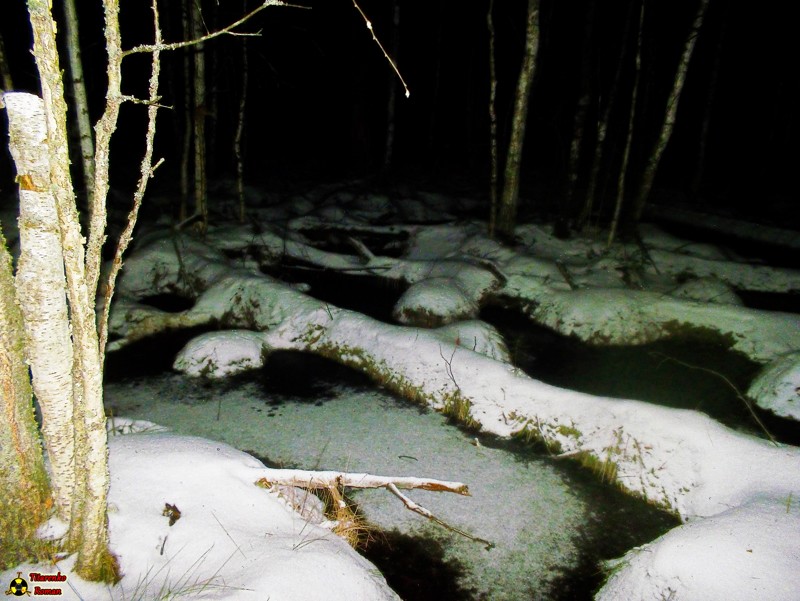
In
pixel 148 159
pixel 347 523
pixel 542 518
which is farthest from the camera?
pixel 542 518

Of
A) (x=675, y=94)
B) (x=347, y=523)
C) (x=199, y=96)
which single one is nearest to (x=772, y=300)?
(x=675, y=94)

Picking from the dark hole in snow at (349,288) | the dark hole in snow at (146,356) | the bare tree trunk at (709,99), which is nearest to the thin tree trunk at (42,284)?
the dark hole in snow at (146,356)

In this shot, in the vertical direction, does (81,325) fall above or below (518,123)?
below

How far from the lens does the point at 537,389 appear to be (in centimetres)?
511

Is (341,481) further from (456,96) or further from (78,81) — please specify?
(456,96)

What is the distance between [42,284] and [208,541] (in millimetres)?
1821

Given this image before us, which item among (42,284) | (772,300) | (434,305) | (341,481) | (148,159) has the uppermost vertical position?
(148,159)

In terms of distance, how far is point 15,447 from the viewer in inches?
95.9

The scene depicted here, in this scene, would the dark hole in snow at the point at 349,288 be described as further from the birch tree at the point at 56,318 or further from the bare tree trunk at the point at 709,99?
the bare tree trunk at the point at 709,99

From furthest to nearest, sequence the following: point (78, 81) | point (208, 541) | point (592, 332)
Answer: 1. point (592, 332)
2. point (78, 81)
3. point (208, 541)

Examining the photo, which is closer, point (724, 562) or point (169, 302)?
point (724, 562)

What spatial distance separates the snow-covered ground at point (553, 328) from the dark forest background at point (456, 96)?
363 centimetres

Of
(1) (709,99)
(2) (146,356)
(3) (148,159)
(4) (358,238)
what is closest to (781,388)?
(3) (148,159)

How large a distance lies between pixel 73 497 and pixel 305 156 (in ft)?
77.7
